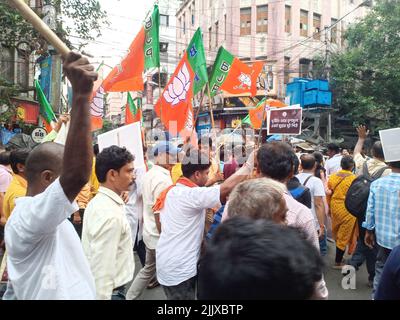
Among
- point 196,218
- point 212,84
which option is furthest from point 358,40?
point 196,218

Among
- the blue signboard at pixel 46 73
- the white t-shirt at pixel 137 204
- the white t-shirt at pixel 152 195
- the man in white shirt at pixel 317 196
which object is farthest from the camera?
the blue signboard at pixel 46 73

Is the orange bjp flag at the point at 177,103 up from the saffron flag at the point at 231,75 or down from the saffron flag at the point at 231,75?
down

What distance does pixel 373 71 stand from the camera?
22.1 m

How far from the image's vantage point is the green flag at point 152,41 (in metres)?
6.80

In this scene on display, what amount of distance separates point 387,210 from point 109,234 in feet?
9.09

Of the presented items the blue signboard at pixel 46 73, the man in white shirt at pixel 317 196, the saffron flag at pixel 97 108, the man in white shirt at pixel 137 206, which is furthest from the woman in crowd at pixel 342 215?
the blue signboard at pixel 46 73

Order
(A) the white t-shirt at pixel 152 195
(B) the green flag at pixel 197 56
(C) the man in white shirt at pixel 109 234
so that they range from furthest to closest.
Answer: (B) the green flag at pixel 197 56 → (A) the white t-shirt at pixel 152 195 → (C) the man in white shirt at pixel 109 234

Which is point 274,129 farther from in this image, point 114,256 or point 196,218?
point 114,256

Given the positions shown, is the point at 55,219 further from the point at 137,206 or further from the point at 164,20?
the point at 164,20

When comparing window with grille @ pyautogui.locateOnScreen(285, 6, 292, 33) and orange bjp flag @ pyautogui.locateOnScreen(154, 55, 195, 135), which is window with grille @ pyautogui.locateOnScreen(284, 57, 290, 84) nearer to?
window with grille @ pyautogui.locateOnScreen(285, 6, 292, 33)

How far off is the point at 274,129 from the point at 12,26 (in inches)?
279

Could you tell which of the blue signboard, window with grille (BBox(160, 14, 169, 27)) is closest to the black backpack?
the blue signboard

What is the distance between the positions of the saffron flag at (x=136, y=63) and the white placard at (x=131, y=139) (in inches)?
90.8

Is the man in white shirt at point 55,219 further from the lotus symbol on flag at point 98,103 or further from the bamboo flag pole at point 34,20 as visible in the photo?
the lotus symbol on flag at point 98,103
